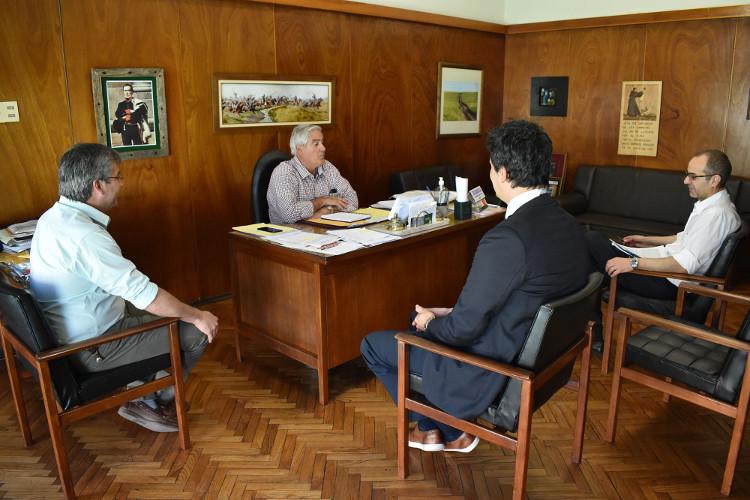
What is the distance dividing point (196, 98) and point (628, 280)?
313cm

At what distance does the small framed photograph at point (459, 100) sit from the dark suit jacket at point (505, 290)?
4.25 metres

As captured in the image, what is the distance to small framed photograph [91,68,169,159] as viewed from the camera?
387 centimetres

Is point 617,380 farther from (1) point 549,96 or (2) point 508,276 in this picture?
(1) point 549,96

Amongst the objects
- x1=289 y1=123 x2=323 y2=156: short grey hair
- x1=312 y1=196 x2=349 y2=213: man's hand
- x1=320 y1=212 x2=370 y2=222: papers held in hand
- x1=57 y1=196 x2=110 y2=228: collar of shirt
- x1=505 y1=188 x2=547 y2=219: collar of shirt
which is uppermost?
x1=289 y1=123 x2=323 y2=156: short grey hair

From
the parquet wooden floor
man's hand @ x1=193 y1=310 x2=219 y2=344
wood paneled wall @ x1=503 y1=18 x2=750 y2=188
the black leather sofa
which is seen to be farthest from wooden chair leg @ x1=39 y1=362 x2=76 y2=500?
wood paneled wall @ x1=503 y1=18 x2=750 y2=188

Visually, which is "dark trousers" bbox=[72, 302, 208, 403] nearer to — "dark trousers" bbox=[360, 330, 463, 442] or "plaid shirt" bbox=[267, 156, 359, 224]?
"dark trousers" bbox=[360, 330, 463, 442]

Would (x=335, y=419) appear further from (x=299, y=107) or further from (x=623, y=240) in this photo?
(x=299, y=107)

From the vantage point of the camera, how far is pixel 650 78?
6.00 meters

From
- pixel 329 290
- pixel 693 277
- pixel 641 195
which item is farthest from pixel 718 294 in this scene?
pixel 641 195

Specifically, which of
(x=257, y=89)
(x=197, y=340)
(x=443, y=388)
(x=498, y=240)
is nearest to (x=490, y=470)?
(x=443, y=388)

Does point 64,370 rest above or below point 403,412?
above

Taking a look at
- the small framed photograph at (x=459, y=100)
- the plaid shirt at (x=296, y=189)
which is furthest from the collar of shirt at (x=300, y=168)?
the small framed photograph at (x=459, y=100)

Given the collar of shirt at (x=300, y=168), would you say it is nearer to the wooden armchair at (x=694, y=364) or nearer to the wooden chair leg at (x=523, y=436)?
the wooden armchair at (x=694, y=364)

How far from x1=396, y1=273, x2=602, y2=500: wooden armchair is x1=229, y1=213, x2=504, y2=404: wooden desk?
79cm
